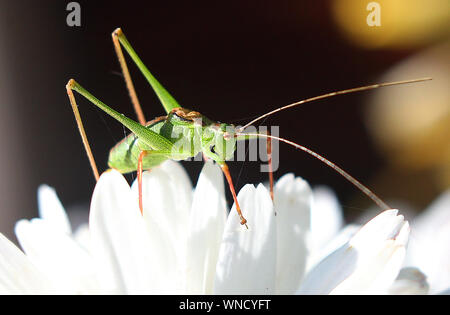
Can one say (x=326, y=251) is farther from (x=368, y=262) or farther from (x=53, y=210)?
(x=53, y=210)

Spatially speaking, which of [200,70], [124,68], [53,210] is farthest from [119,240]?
[200,70]

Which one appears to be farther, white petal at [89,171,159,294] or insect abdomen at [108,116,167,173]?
insect abdomen at [108,116,167,173]

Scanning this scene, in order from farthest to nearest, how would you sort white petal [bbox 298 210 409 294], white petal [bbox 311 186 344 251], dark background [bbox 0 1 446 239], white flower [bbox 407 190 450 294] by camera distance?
dark background [bbox 0 1 446 239], white petal [bbox 311 186 344 251], white flower [bbox 407 190 450 294], white petal [bbox 298 210 409 294]

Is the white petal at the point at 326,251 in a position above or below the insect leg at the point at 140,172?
below

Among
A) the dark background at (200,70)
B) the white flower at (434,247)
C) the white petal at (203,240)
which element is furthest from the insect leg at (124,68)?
the white flower at (434,247)

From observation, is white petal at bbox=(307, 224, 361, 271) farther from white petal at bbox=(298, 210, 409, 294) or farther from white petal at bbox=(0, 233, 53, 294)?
white petal at bbox=(0, 233, 53, 294)

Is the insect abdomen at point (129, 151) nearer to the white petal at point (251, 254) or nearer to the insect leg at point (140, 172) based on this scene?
the insect leg at point (140, 172)

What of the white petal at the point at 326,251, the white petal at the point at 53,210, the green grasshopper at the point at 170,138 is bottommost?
the white petal at the point at 326,251

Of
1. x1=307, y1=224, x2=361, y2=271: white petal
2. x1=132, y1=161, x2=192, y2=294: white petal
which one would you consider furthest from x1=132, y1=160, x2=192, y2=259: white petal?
x1=307, y1=224, x2=361, y2=271: white petal
